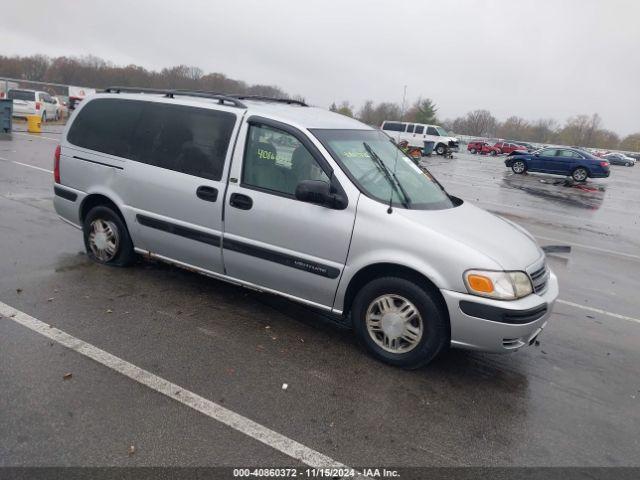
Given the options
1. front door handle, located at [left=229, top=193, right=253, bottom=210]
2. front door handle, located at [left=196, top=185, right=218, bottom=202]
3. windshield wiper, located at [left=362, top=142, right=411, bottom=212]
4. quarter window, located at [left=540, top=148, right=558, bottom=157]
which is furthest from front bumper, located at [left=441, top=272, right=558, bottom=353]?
quarter window, located at [left=540, top=148, right=558, bottom=157]

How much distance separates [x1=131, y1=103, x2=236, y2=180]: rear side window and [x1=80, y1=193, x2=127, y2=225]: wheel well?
0.59 meters

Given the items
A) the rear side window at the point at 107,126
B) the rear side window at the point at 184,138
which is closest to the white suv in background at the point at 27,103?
the rear side window at the point at 107,126

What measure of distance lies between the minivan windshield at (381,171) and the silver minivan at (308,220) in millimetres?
18

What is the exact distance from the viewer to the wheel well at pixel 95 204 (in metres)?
5.21

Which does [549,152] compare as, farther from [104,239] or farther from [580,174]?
[104,239]

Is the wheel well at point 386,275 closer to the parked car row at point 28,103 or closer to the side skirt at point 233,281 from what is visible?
the side skirt at point 233,281

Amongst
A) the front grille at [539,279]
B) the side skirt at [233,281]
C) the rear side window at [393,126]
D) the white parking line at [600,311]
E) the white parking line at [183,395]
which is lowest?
the white parking line at [183,395]

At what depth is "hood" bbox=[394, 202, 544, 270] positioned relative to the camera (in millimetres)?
3676

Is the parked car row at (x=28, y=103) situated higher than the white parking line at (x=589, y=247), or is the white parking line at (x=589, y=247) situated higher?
the parked car row at (x=28, y=103)

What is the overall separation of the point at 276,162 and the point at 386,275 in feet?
4.44

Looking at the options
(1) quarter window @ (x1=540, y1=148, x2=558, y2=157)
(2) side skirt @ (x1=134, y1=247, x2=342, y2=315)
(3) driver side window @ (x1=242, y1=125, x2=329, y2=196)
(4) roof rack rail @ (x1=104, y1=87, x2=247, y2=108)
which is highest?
(1) quarter window @ (x1=540, y1=148, x2=558, y2=157)

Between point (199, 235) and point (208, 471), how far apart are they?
2389 mm

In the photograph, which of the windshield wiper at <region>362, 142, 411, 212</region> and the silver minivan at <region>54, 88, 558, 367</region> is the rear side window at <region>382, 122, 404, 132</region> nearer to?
the silver minivan at <region>54, 88, 558, 367</region>

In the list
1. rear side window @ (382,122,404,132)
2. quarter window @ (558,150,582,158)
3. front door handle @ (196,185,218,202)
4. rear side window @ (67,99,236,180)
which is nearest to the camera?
front door handle @ (196,185,218,202)
